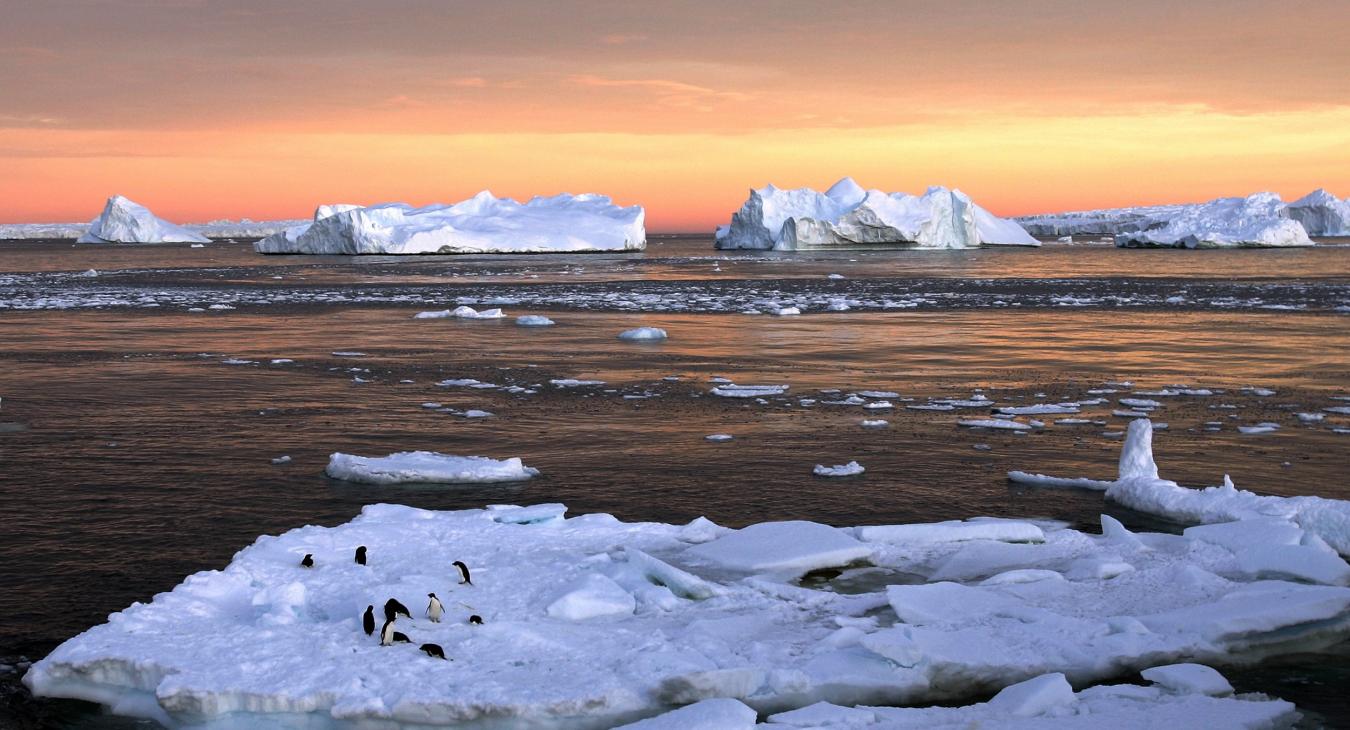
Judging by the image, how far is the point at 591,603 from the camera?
6.98 meters

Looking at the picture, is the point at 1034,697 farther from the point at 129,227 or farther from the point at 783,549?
the point at 129,227

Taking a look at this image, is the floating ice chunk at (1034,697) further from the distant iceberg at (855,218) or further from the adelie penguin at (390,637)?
the distant iceberg at (855,218)

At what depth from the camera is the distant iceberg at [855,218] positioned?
65562 millimetres

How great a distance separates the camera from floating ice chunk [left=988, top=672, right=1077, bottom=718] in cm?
575

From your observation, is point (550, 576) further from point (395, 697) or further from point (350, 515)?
point (350, 515)

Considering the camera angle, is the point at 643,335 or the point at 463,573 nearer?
the point at 463,573

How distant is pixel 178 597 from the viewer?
22.8 feet

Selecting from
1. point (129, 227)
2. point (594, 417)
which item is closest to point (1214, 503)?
point (594, 417)

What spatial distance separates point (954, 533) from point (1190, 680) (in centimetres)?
254

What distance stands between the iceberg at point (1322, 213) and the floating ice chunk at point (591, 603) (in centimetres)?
9783

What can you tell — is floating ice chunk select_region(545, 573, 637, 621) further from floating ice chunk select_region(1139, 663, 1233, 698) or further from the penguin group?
floating ice chunk select_region(1139, 663, 1233, 698)

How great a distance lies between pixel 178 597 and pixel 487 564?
1842mm

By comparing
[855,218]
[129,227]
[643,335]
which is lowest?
[643,335]

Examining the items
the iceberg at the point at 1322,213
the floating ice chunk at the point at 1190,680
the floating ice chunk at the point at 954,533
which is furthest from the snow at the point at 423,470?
the iceberg at the point at 1322,213
